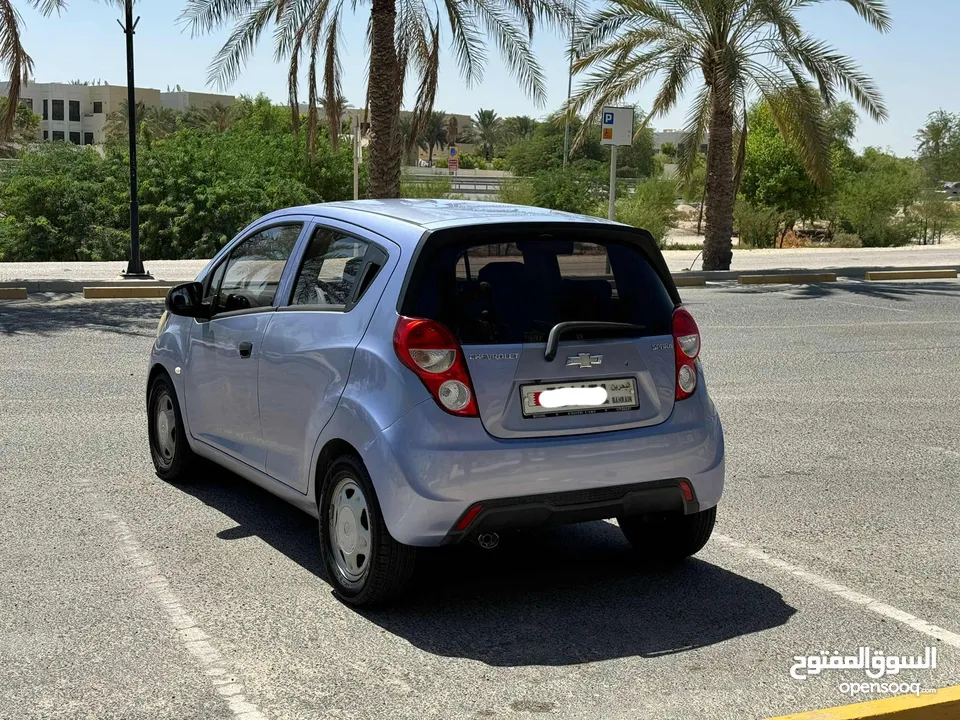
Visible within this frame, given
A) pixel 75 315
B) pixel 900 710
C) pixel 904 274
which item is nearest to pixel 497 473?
pixel 900 710

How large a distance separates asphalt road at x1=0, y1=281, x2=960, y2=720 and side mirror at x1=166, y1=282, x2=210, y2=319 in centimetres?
107

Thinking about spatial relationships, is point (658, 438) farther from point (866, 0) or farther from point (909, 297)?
point (866, 0)

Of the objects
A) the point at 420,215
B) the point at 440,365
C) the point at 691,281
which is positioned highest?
the point at 420,215

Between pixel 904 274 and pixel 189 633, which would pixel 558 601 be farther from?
pixel 904 274

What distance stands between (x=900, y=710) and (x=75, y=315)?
544 inches

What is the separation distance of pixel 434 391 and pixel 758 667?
5.17ft

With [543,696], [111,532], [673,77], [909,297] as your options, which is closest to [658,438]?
[543,696]

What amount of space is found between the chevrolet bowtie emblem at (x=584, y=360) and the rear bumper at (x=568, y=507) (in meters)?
0.51

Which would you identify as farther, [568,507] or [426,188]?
[426,188]

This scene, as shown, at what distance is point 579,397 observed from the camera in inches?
192

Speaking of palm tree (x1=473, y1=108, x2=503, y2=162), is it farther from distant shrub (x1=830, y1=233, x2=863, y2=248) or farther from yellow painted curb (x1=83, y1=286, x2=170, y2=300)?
yellow painted curb (x1=83, y1=286, x2=170, y2=300)

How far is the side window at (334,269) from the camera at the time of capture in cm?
518

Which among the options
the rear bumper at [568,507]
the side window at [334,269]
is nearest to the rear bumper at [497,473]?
the rear bumper at [568,507]

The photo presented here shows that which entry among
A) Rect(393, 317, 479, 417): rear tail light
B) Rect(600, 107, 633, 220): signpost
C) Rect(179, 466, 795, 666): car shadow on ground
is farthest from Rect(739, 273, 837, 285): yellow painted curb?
Rect(393, 317, 479, 417): rear tail light
